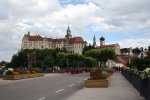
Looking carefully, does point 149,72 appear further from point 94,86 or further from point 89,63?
point 89,63

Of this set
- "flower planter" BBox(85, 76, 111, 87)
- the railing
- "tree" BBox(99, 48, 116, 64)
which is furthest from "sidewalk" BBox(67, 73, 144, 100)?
"tree" BBox(99, 48, 116, 64)

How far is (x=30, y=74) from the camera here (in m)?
53.7

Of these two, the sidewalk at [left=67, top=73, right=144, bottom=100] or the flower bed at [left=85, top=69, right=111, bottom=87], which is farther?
the flower bed at [left=85, top=69, right=111, bottom=87]

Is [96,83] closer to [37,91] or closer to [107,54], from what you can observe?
[37,91]

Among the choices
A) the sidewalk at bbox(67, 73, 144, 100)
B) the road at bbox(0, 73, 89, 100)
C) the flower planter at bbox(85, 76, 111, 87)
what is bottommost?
the sidewalk at bbox(67, 73, 144, 100)

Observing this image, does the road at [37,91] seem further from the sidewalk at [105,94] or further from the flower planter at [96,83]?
the flower planter at [96,83]

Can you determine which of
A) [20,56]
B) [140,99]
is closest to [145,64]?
[140,99]

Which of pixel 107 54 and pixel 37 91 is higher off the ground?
pixel 107 54

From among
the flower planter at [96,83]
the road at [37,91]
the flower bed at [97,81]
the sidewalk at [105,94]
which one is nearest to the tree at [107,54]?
the road at [37,91]

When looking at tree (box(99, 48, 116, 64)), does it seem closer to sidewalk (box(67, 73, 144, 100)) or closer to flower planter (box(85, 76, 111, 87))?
flower planter (box(85, 76, 111, 87))

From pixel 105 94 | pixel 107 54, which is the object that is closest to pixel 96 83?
pixel 105 94

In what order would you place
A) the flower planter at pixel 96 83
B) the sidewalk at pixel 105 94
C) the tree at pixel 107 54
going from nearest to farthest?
1. the sidewalk at pixel 105 94
2. the flower planter at pixel 96 83
3. the tree at pixel 107 54

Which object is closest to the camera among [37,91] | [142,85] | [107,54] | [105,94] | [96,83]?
[142,85]

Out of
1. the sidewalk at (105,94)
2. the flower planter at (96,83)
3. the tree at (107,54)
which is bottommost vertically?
the sidewalk at (105,94)
